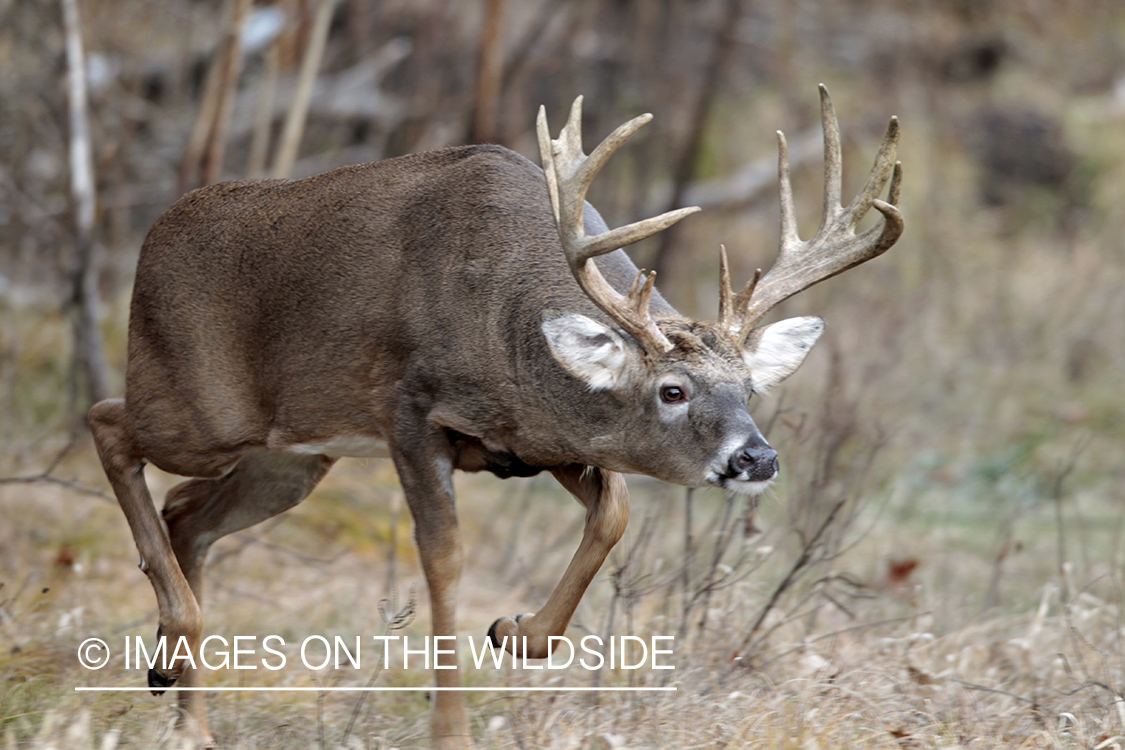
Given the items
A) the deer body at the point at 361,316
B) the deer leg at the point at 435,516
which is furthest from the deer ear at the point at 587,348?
the deer leg at the point at 435,516

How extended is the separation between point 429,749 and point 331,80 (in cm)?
779

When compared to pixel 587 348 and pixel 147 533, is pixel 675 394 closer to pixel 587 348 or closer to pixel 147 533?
pixel 587 348

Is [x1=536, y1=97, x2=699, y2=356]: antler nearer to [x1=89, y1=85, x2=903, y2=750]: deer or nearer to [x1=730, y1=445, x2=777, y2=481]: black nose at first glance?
[x1=89, y1=85, x2=903, y2=750]: deer

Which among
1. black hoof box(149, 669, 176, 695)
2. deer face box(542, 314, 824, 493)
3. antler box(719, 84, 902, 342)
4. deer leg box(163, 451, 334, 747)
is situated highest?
antler box(719, 84, 902, 342)

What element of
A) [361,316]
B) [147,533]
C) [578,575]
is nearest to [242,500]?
[147,533]

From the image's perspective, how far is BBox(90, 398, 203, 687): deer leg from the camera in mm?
4238

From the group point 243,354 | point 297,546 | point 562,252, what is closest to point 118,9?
point 297,546

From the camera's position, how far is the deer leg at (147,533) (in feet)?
13.9

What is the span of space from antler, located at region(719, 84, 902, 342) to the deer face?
121 mm

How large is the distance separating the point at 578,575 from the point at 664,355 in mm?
766

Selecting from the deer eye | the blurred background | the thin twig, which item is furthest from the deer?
the thin twig

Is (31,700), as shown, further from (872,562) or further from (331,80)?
(331,80)

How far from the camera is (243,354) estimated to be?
4.40 metres

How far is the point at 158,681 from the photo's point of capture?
13.9 feet
